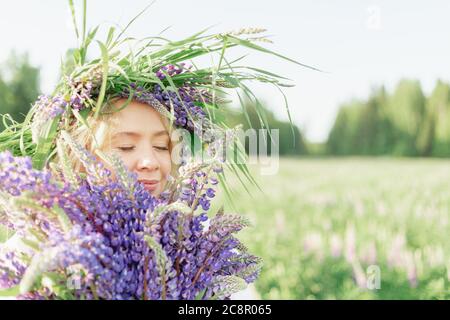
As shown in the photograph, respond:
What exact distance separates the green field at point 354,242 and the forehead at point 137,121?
89 centimetres

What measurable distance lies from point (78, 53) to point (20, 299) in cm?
94

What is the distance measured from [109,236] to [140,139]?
0.65 meters

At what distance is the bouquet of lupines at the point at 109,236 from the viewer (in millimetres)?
1243

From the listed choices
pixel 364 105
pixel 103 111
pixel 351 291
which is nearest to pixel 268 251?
pixel 351 291

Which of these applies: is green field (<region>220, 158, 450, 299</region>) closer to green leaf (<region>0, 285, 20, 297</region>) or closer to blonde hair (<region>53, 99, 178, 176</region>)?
blonde hair (<region>53, 99, 178, 176</region>)

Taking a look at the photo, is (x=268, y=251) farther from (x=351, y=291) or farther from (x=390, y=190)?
(x=390, y=190)

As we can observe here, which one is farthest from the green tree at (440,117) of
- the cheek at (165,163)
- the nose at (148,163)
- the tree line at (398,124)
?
the nose at (148,163)

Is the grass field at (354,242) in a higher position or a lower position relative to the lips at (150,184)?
lower

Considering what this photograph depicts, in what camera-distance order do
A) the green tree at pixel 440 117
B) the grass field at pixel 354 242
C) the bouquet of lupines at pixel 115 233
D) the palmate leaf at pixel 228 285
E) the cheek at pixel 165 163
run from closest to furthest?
the bouquet of lupines at pixel 115 233, the palmate leaf at pixel 228 285, the cheek at pixel 165 163, the grass field at pixel 354 242, the green tree at pixel 440 117

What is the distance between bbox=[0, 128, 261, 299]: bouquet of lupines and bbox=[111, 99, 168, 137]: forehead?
50 centimetres

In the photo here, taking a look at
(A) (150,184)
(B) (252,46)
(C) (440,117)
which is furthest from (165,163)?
(C) (440,117)

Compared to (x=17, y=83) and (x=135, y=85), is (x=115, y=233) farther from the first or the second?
(x=17, y=83)

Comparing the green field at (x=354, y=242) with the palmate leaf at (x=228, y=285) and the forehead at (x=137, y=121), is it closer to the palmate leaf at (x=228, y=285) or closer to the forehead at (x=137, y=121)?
the forehead at (x=137, y=121)

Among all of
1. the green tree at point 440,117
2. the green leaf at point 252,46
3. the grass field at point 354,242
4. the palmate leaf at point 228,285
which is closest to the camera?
the palmate leaf at point 228,285
